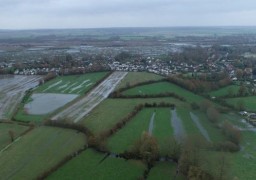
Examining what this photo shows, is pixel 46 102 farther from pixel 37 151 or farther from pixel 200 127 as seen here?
pixel 200 127

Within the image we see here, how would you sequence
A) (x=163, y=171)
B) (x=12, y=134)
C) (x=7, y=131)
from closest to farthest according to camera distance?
1. (x=163, y=171)
2. (x=12, y=134)
3. (x=7, y=131)

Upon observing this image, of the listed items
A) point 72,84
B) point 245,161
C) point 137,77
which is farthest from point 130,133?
point 137,77

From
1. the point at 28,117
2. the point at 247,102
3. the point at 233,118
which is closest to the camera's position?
the point at 233,118

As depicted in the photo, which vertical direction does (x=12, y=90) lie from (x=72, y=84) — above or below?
below

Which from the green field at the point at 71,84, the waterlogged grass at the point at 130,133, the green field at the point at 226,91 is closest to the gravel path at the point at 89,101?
the green field at the point at 71,84

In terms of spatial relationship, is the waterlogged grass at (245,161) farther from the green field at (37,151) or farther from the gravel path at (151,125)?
the green field at (37,151)

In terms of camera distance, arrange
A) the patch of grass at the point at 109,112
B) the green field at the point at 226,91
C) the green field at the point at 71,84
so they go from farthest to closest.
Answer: the green field at the point at 71,84
the green field at the point at 226,91
the patch of grass at the point at 109,112
